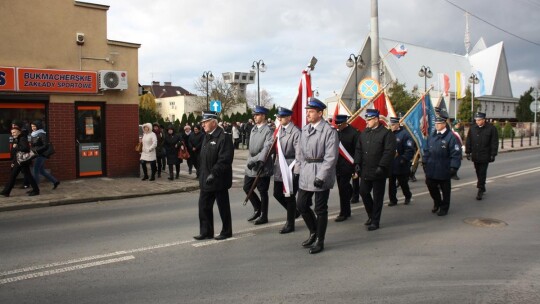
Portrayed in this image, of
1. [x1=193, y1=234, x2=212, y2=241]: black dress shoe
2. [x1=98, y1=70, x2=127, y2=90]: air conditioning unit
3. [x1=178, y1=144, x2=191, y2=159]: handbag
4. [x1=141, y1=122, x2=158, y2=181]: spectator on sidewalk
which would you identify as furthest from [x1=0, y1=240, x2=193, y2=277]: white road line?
[x1=98, y1=70, x2=127, y2=90]: air conditioning unit

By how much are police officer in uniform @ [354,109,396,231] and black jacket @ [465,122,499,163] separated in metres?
4.08

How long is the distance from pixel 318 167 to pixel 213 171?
1407mm

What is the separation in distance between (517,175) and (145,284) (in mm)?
13057

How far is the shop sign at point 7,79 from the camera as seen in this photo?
11469 millimetres

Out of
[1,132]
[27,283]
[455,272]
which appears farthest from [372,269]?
[1,132]

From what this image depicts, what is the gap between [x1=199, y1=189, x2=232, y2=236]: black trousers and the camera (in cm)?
636

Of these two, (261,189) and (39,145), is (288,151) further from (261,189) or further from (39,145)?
(39,145)

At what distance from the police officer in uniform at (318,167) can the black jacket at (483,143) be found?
19.0ft

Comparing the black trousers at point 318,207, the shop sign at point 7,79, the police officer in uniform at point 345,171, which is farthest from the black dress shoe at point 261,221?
the shop sign at point 7,79

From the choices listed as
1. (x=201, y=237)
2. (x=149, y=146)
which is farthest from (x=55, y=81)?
(x=201, y=237)

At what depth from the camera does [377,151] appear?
7.07 meters

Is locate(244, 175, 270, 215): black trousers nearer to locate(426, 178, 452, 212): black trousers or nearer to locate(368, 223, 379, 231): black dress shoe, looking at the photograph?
locate(368, 223, 379, 231): black dress shoe

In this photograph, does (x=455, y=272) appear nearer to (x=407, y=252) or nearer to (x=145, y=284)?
(x=407, y=252)

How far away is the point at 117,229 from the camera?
738 centimetres
